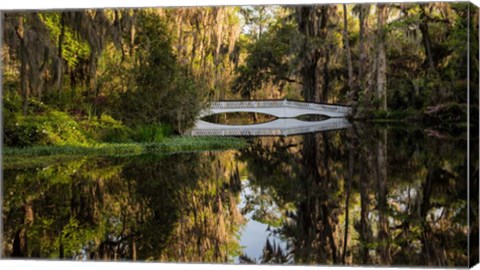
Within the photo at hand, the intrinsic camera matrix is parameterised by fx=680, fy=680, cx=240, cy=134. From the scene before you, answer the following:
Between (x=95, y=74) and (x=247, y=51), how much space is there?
4.73ft

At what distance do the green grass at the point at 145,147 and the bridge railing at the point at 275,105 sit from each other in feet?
0.96

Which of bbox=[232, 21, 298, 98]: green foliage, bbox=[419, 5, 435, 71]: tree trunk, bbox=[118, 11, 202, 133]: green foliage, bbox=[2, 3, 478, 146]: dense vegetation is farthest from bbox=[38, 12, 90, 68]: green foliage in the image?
bbox=[419, 5, 435, 71]: tree trunk

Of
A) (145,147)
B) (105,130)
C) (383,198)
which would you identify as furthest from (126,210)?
(383,198)

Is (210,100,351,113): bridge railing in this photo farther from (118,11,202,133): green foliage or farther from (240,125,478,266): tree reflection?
(118,11,202,133): green foliage

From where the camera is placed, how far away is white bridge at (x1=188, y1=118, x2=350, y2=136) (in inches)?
213

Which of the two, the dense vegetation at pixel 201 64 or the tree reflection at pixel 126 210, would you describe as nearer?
the tree reflection at pixel 126 210

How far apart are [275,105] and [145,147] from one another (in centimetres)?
115

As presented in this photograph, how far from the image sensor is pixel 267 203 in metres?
5.16

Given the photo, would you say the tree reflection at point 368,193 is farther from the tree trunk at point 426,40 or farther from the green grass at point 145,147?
the tree trunk at point 426,40

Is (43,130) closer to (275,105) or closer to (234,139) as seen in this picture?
(234,139)

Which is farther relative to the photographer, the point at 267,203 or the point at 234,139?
the point at 234,139

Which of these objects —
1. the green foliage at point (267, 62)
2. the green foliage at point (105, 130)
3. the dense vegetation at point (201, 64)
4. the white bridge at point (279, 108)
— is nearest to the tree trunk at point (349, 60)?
the dense vegetation at point (201, 64)

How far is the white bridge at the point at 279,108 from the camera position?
17.6 ft

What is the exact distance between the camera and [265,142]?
570cm
